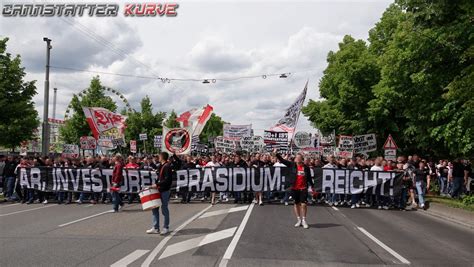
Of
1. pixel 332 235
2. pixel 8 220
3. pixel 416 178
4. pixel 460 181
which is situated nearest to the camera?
pixel 332 235

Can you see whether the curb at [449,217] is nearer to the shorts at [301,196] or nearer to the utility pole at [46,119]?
→ the shorts at [301,196]

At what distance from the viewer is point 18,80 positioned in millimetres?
26016

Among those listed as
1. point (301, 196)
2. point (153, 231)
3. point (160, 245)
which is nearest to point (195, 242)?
point (160, 245)

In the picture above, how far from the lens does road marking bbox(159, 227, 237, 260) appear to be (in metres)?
8.10

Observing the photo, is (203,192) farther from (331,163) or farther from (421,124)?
(421,124)

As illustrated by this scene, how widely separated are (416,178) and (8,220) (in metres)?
14.1

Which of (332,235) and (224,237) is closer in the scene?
(224,237)

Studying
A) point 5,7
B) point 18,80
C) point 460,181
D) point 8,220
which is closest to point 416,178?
point 460,181

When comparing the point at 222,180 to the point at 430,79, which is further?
the point at 222,180

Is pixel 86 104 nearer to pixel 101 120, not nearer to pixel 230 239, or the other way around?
pixel 101 120

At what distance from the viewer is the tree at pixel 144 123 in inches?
2484

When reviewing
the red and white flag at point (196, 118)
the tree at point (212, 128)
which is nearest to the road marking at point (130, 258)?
the red and white flag at point (196, 118)

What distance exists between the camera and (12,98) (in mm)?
25438

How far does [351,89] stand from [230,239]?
1020 inches
